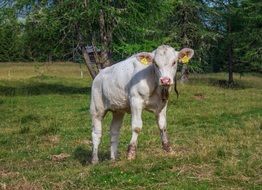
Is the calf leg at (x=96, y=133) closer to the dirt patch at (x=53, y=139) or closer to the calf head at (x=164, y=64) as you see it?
the calf head at (x=164, y=64)

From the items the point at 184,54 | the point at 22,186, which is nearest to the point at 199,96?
the point at 184,54

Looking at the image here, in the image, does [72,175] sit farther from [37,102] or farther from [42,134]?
[37,102]

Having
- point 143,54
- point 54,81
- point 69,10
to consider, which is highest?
point 69,10

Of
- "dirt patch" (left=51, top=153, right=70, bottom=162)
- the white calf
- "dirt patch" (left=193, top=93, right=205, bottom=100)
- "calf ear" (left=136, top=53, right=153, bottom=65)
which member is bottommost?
"dirt patch" (left=193, top=93, right=205, bottom=100)

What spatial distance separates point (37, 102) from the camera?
3044cm

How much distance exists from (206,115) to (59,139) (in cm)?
736

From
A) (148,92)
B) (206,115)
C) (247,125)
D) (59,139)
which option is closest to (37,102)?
(206,115)

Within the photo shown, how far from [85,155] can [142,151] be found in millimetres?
1612

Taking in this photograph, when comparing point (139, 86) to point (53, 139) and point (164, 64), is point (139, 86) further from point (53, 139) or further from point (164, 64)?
point (53, 139)

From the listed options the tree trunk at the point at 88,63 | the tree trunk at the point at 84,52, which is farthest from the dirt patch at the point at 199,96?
the tree trunk at the point at 88,63

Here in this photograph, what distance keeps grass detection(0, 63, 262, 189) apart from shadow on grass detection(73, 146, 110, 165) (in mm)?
25

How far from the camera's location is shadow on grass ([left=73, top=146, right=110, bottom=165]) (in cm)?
1268

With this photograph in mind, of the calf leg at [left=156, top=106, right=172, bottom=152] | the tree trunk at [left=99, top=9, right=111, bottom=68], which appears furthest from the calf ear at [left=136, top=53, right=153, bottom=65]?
the tree trunk at [left=99, top=9, right=111, bottom=68]

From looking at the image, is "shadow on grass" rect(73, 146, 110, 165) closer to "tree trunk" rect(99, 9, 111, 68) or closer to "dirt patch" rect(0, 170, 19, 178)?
"dirt patch" rect(0, 170, 19, 178)
